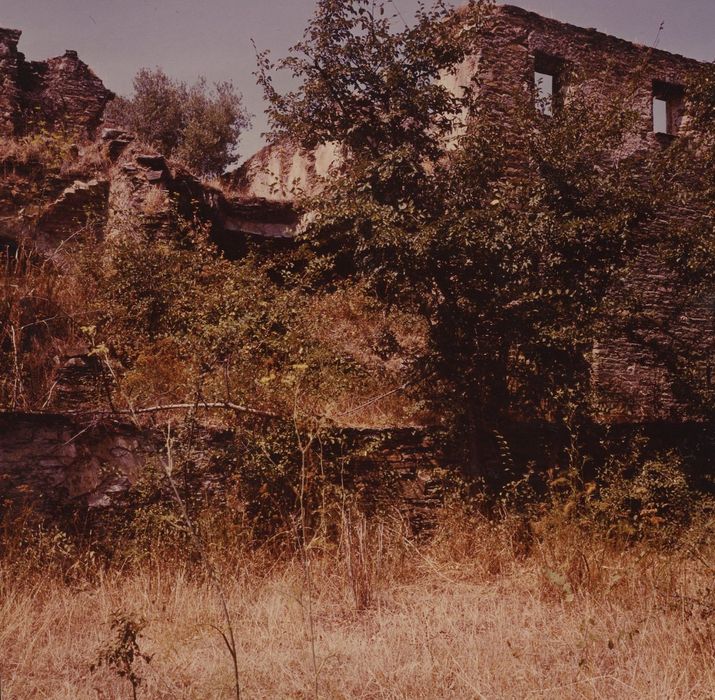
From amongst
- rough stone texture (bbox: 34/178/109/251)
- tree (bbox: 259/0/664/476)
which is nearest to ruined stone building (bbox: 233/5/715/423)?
rough stone texture (bbox: 34/178/109/251)

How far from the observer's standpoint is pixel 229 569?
17.3 ft

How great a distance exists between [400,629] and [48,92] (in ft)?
46.0

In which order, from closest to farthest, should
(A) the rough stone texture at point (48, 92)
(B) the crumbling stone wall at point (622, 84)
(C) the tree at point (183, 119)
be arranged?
1. (B) the crumbling stone wall at point (622, 84)
2. (A) the rough stone texture at point (48, 92)
3. (C) the tree at point (183, 119)

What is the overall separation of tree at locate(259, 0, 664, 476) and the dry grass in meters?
2.15

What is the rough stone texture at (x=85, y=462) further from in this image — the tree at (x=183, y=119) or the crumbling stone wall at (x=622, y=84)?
the tree at (x=183, y=119)

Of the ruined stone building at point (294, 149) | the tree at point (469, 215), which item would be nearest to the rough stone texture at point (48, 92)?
the ruined stone building at point (294, 149)

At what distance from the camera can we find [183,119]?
2133 centimetres

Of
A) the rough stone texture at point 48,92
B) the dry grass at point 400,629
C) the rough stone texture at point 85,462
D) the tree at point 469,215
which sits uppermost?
the rough stone texture at point 48,92

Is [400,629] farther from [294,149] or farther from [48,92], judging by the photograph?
[48,92]

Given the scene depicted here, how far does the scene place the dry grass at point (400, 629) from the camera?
3.42 meters

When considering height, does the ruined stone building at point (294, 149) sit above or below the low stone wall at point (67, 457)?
above

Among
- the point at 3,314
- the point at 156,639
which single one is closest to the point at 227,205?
the point at 3,314

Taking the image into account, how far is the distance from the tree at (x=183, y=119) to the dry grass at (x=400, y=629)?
18.1 metres

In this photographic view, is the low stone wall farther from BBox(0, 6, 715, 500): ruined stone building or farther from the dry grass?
BBox(0, 6, 715, 500): ruined stone building
